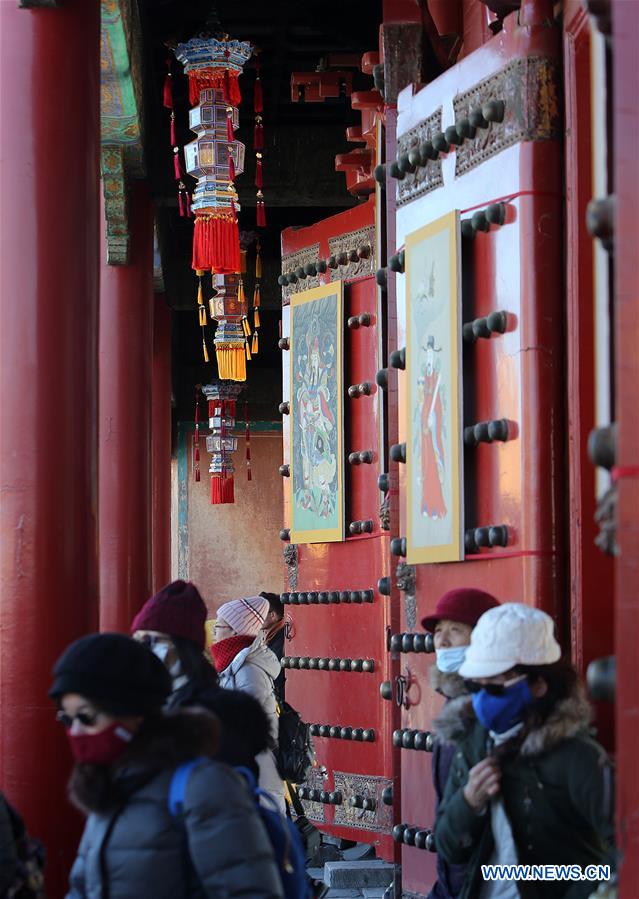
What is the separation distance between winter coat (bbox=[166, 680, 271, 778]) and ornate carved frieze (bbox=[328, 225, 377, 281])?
4129mm

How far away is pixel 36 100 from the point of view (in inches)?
210

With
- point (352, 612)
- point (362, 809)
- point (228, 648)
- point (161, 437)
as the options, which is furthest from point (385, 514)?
point (161, 437)

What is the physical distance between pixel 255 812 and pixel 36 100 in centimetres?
353

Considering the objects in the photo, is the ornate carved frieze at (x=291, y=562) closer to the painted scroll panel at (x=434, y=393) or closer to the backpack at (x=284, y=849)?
the painted scroll panel at (x=434, y=393)

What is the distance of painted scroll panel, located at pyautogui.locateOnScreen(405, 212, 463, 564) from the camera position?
4.60 metres

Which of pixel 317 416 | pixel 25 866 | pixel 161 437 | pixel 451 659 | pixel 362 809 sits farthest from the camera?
pixel 161 437

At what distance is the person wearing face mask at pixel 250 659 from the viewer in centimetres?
526

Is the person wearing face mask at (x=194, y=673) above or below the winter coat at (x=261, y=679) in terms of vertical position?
above

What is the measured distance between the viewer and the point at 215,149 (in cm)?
762

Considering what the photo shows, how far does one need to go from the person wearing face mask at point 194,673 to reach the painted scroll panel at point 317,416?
366 cm

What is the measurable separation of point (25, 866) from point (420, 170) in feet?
9.19

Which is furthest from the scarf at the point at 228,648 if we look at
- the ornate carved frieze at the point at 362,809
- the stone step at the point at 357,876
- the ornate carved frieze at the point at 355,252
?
the ornate carved frieze at the point at 355,252

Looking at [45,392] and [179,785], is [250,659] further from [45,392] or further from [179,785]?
[179,785]

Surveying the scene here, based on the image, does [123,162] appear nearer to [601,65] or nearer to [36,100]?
[36,100]
